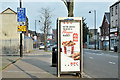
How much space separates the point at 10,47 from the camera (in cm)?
3088

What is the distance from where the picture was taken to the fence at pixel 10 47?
30672 millimetres

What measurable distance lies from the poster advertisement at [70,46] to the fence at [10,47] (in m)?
22.4

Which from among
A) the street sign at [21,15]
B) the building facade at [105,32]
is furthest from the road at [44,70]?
the building facade at [105,32]

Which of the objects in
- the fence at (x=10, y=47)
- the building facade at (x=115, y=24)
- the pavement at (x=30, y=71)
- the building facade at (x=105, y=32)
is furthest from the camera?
the building facade at (x=105, y=32)

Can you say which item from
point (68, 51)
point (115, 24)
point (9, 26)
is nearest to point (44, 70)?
point (68, 51)

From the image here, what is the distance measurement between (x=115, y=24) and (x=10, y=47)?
1074 inches

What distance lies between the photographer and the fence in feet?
101

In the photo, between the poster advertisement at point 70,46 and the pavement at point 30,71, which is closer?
the poster advertisement at point 70,46

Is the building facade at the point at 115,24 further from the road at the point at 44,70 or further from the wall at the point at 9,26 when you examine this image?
the road at the point at 44,70

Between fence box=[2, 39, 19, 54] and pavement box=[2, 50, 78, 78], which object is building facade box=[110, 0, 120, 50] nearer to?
fence box=[2, 39, 19, 54]

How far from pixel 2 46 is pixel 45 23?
45.7ft

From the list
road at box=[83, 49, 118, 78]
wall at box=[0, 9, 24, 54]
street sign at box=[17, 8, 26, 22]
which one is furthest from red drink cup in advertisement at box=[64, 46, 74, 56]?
wall at box=[0, 9, 24, 54]

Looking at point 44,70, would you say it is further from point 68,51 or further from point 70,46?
point 70,46

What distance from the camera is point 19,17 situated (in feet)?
74.4
